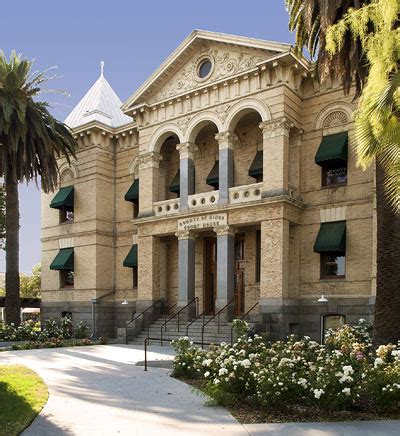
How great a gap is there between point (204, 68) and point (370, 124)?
16.2 metres

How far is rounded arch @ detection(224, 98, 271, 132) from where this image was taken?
2148 centimetres

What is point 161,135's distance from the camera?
84.1ft

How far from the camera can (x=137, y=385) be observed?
1187 cm

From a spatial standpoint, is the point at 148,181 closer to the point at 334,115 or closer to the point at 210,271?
the point at 210,271

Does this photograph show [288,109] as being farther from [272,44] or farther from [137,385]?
[137,385]

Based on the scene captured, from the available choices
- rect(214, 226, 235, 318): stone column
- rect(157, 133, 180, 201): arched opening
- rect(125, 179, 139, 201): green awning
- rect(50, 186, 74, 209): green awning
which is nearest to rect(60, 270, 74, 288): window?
rect(50, 186, 74, 209): green awning

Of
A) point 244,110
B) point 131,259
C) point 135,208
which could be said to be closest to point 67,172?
point 135,208

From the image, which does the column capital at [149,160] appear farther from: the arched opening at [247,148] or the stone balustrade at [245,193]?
the stone balustrade at [245,193]

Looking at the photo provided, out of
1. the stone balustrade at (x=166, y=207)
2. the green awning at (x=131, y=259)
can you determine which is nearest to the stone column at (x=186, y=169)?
the stone balustrade at (x=166, y=207)

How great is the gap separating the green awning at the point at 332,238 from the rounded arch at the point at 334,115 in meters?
4.52

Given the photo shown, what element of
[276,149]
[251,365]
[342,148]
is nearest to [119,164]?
[276,149]

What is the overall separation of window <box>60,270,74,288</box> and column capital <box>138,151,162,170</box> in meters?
9.05

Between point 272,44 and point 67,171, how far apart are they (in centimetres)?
1578

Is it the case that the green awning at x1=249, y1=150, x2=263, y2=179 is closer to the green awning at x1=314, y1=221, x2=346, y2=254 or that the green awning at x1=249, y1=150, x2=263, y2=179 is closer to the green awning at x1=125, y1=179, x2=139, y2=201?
the green awning at x1=314, y1=221, x2=346, y2=254
